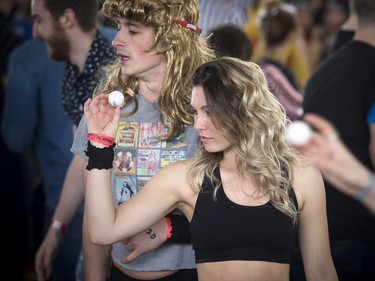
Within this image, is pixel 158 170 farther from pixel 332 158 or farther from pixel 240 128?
pixel 332 158

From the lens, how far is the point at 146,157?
2.83 m

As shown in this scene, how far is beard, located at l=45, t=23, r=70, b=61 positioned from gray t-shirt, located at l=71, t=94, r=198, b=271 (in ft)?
3.08

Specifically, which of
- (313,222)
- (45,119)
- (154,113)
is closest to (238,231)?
(313,222)

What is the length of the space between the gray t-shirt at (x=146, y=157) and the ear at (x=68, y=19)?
1.05m

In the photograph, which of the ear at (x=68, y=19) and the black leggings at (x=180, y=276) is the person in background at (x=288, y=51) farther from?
the black leggings at (x=180, y=276)

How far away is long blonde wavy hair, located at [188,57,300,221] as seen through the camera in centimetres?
251

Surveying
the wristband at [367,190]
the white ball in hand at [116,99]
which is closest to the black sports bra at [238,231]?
Result: the white ball in hand at [116,99]

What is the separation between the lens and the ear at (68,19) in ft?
12.4

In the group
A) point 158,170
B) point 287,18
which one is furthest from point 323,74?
point 287,18

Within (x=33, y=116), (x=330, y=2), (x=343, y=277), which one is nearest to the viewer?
(x=343, y=277)

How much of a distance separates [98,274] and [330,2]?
22.7ft

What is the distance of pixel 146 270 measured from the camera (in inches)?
112

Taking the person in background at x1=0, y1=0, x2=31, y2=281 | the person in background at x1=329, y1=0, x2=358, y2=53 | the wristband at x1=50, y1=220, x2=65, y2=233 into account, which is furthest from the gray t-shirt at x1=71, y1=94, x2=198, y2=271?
the person in background at x1=0, y1=0, x2=31, y2=281

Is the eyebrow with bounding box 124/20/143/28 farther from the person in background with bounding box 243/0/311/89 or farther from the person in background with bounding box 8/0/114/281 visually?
the person in background with bounding box 243/0/311/89
